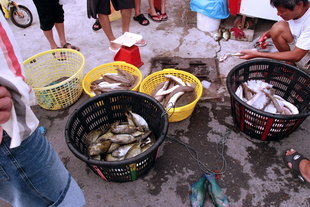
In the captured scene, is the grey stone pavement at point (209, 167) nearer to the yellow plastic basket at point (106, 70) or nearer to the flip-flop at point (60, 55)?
the yellow plastic basket at point (106, 70)

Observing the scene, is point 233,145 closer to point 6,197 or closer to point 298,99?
point 298,99

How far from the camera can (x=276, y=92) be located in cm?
288

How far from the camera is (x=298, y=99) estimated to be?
266cm

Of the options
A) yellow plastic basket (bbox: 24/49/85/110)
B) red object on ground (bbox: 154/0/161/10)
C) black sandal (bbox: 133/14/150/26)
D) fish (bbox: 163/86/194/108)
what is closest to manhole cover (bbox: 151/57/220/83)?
fish (bbox: 163/86/194/108)

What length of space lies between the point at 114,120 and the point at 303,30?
2482 mm

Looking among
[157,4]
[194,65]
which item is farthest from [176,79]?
[157,4]

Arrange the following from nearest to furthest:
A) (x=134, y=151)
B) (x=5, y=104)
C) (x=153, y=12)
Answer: (x=5, y=104)
(x=134, y=151)
(x=153, y=12)

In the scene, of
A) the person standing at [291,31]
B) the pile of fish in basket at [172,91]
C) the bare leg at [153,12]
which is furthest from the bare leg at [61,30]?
the person standing at [291,31]

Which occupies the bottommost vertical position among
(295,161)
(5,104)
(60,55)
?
(295,161)

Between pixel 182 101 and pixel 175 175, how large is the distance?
871 millimetres

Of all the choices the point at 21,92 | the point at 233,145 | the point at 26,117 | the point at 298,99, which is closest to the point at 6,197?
the point at 26,117

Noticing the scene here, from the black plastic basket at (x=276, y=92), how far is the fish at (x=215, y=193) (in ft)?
2.29

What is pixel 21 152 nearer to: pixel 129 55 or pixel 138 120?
pixel 138 120

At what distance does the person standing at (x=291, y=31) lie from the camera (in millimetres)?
2475
